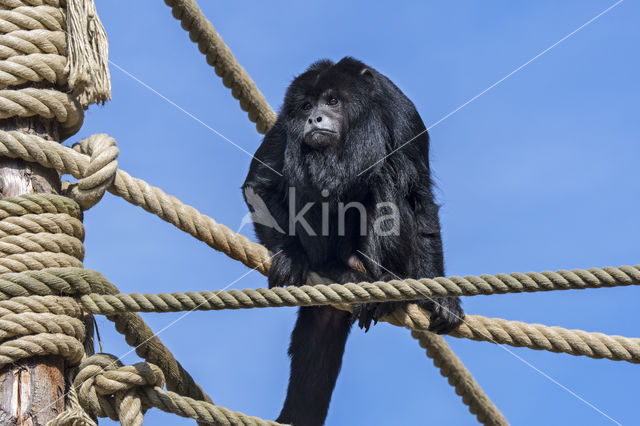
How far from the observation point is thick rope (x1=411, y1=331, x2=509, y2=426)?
17.9 ft

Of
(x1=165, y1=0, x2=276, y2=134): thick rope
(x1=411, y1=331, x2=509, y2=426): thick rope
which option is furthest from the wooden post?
(x1=411, y1=331, x2=509, y2=426): thick rope

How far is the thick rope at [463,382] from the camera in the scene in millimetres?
5453

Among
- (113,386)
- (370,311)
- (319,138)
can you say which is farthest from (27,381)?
(319,138)

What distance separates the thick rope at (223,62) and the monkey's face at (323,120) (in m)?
0.73

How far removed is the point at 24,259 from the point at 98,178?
512 millimetres

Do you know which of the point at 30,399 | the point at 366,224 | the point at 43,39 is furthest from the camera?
the point at 366,224

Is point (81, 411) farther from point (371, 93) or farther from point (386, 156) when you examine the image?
point (371, 93)

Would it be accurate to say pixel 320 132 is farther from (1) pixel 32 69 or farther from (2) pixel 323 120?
(1) pixel 32 69

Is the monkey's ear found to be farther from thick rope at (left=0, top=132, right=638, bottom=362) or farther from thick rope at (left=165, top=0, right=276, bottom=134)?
thick rope at (left=0, top=132, right=638, bottom=362)

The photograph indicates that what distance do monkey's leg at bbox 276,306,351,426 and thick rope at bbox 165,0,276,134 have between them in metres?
1.63

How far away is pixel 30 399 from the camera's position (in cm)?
319

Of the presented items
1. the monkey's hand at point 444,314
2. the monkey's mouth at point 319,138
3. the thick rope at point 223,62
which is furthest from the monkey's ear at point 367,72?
the monkey's hand at point 444,314

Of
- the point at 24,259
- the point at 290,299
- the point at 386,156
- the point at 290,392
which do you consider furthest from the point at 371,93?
the point at 24,259

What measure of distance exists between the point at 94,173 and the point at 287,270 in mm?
1191
